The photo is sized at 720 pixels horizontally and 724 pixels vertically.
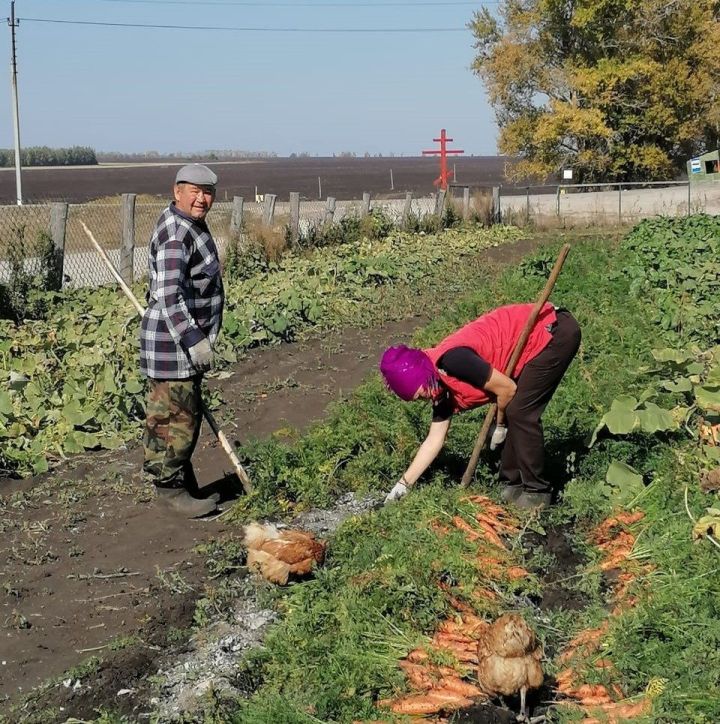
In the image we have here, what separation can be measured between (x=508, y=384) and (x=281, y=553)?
4.84 feet

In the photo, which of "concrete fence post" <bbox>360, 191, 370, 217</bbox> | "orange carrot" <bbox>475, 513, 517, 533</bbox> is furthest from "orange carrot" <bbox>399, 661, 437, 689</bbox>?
"concrete fence post" <bbox>360, 191, 370, 217</bbox>

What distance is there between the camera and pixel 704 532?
A: 4598mm

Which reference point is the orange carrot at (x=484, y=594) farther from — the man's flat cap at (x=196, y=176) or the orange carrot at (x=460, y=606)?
the man's flat cap at (x=196, y=176)

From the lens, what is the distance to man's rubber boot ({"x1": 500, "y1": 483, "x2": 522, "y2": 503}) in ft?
18.2

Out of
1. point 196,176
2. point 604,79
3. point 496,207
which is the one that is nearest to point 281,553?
point 196,176

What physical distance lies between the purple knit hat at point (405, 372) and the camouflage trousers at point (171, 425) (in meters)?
1.43

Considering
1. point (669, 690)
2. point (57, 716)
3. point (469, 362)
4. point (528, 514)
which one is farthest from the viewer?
point (528, 514)

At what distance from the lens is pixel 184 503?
582 cm

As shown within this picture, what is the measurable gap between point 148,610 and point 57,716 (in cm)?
87

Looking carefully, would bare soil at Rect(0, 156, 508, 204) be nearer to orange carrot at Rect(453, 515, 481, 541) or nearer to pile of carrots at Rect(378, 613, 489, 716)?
orange carrot at Rect(453, 515, 481, 541)

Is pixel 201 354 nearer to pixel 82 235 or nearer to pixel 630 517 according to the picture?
pixel 630 517

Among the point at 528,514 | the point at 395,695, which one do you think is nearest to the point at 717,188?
the point at 528,514

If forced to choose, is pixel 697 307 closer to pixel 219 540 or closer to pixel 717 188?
pixel 219 540

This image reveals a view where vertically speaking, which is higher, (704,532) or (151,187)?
(151,187)
